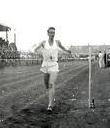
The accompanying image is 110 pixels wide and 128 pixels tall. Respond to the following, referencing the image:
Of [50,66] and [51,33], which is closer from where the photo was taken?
[51,33]

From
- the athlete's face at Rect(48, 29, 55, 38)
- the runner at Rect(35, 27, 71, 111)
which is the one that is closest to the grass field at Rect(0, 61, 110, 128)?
the runner at Rect(35, 27, 71, 111)

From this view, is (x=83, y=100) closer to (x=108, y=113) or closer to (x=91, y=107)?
(x=91, y=107)

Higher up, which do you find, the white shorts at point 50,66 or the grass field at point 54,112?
the white shorts at point 50,66

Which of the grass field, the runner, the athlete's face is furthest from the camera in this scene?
the runner

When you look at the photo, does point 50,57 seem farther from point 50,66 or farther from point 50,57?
point 50,66

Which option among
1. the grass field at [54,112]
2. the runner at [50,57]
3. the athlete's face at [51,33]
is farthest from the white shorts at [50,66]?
the grass field at [54,112]

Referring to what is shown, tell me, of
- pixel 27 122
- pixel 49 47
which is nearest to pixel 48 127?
pixel 27 122

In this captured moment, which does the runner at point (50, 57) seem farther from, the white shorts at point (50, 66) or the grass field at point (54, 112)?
the grass field at point (54, 112)

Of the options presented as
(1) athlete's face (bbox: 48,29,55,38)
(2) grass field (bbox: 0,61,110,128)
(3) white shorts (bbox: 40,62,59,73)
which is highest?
(1) athlete's face (bbox: 48,29,55,38)

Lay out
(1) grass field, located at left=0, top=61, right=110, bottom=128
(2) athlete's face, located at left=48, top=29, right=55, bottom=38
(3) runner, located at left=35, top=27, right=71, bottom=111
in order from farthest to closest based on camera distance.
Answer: (3) runner, located at left=35, top=27, right=71, bottom=111 → (2) athlete's face, located at left=48, top=29, right=55, bottom=38 → (1) grass field, located at left=0, top=61, right=110, bottom=128

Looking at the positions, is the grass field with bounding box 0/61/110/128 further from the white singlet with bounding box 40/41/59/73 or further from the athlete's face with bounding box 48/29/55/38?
the athlete's face with bounding box 48/29/55/38

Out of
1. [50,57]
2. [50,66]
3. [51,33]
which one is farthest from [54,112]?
[51,33]

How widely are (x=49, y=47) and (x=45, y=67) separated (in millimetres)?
468

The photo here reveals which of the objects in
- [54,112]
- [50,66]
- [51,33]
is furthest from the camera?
[50,66]
